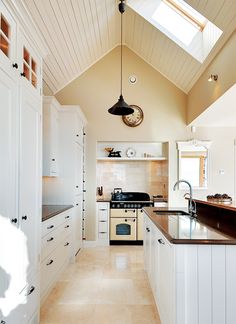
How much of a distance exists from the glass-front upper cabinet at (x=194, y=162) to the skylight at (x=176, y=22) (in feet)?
6.01

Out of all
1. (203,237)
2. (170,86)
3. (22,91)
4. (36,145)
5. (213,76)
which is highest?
(170,86)

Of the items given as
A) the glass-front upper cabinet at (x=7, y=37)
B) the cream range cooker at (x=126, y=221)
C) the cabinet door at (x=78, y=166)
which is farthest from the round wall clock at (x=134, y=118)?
the glass-front upper cabinet at (x=7, y=37)

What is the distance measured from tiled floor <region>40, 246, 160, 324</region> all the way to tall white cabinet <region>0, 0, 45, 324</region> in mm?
424

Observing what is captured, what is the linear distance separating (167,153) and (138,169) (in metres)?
0.77

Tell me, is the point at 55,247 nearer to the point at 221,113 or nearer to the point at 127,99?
the point at 221,113

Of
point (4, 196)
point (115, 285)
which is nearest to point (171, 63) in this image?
point (115, 285)

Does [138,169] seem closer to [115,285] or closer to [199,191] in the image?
[199,191]

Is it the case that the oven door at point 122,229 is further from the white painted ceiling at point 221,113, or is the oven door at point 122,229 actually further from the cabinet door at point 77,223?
the white painted ceiling at point 221,113

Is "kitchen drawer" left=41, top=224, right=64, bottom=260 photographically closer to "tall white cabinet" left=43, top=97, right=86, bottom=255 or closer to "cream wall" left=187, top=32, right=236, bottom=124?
"tall white cabinet" left=43, top=97, right=86, bottom=255

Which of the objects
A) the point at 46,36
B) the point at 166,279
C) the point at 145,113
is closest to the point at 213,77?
the point at 145,113

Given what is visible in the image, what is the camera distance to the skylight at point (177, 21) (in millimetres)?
4059

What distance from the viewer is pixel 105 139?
18.0 ft

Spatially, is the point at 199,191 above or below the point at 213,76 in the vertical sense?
below

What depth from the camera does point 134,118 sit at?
18.0 ft
